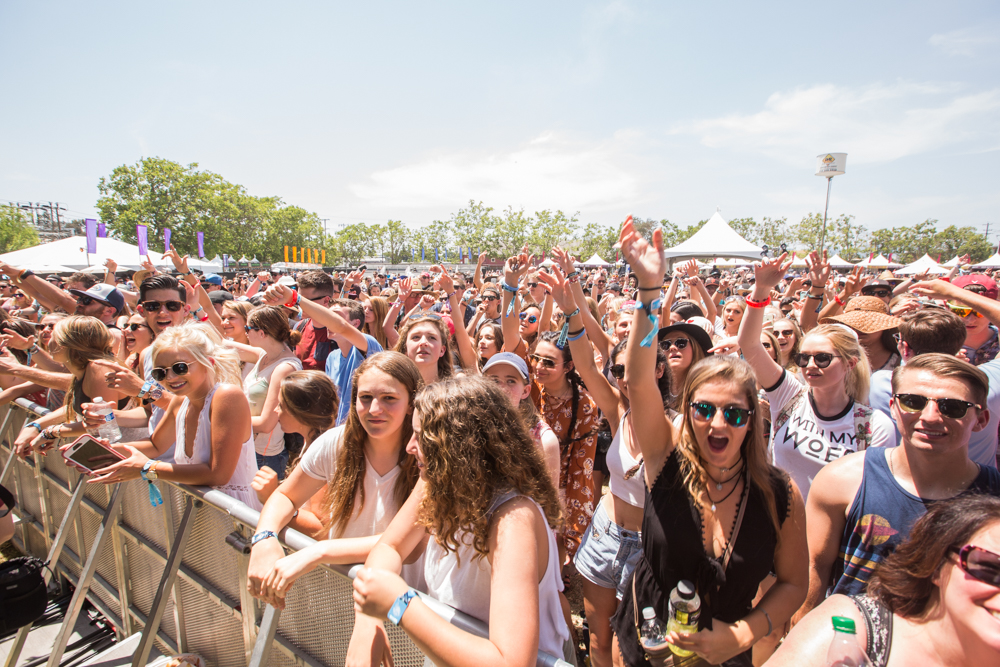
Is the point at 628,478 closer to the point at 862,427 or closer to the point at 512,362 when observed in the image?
the point at 512,362

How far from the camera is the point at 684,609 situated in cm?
161

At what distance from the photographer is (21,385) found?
4480 mm

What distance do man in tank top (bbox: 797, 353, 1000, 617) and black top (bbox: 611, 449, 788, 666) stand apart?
0.25 metres

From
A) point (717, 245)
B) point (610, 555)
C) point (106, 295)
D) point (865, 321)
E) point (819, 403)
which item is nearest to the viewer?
point (610, 555)

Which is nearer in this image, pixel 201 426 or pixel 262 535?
pixel 262 535

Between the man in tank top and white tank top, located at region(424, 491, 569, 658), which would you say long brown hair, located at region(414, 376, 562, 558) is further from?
the man in tank top

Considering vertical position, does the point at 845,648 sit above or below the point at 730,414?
below

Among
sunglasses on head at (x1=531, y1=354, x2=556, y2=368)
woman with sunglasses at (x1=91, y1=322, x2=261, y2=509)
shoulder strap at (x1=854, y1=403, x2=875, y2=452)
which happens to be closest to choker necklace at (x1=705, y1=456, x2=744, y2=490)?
shoulder strap at (x1=854, y1=403, x2=875, y2=452)

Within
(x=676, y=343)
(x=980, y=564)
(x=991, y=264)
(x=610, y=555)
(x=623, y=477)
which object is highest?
(x=991, y=264)

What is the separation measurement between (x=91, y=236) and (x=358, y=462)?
91.1 ft

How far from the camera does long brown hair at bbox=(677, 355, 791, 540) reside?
5.98 feet

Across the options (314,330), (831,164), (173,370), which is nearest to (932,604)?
(173,370)

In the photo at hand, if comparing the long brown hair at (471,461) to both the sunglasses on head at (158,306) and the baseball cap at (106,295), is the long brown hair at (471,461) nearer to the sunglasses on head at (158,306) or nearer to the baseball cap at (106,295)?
the sunglasses on head at (158,306)

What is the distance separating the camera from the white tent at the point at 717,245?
24453 mm
